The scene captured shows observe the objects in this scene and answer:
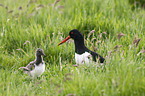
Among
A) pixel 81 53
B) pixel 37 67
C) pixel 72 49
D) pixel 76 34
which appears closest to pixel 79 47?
pixel 81 53

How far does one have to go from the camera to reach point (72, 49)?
5.29 m

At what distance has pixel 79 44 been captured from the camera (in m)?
4.91

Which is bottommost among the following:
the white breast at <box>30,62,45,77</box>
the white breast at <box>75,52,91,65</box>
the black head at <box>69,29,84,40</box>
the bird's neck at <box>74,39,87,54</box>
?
the white breast at <box>30,62,45,77</box>

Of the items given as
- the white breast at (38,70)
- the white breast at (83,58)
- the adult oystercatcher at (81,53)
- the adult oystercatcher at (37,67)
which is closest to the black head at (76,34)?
the adult oystercatcher at (81,53)

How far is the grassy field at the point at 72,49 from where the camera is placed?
3.37 meters

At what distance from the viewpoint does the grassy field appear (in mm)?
3371

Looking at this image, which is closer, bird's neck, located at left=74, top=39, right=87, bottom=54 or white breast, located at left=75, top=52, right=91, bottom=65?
white breast, located at left=75, top=52, right=91, bottom=65

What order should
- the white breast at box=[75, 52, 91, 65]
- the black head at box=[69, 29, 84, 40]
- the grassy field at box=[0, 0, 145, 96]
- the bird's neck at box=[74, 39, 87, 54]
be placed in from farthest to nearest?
the black head at box=[69, 29, 84, 40] < the bird's neck at box=[74, 39, 87, 54] < the white breast at box=[75, 52, 91, 65] < the grassy field at box=[0, 0, 145, 96]

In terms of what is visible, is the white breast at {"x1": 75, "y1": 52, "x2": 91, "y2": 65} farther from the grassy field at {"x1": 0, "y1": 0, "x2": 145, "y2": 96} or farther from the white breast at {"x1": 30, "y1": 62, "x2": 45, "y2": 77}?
the white breast at {"x1": 30, "y1": 62, "x2": 45, "y2": 77}

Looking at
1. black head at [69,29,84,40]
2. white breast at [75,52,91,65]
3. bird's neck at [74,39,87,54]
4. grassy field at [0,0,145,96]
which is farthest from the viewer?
black head at [69,29,84,40]

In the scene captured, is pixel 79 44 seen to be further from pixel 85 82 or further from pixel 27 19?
pixel 27 19

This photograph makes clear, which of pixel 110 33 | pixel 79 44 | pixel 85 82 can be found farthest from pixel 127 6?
pixel 85 82

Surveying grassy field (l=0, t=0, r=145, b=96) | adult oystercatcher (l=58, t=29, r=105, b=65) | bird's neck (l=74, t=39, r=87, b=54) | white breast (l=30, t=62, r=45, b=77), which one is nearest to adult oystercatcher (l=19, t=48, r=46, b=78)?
white breast (l=30, t=62, r=45, b=77)

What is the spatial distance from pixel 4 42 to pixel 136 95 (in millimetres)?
3723
